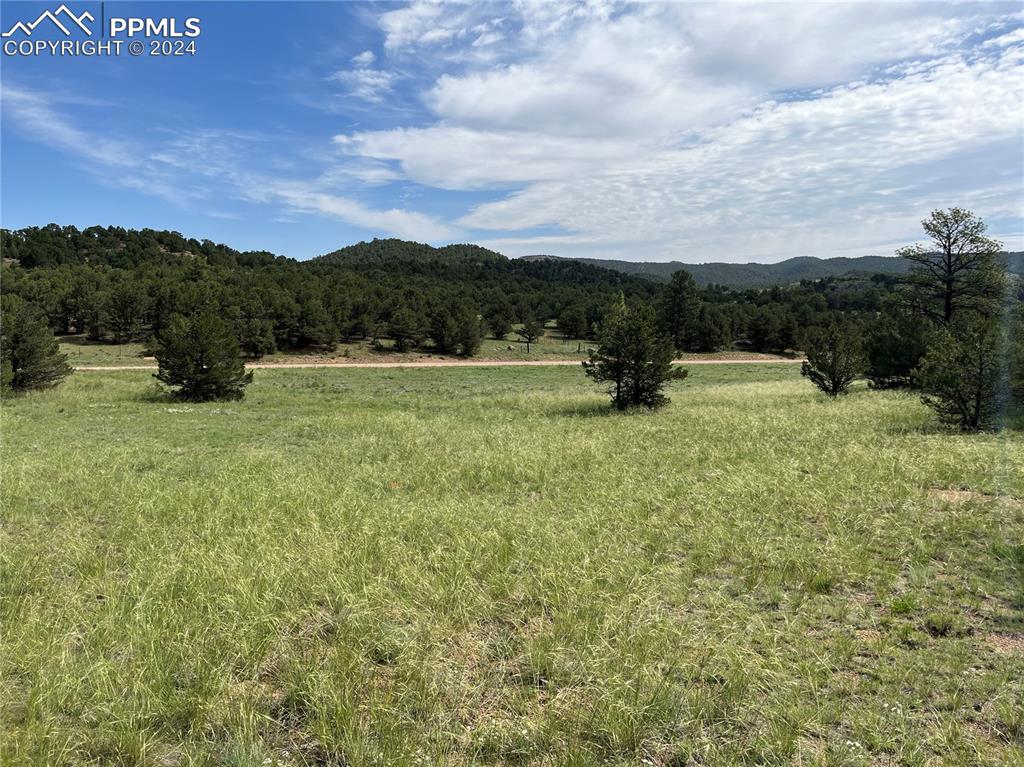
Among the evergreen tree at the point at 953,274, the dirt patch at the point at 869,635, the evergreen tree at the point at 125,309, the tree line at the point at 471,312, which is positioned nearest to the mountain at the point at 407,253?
the tree line at the point at 471,312

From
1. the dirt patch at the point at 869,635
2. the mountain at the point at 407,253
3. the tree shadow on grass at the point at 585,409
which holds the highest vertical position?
the mountain at the point at 407,253

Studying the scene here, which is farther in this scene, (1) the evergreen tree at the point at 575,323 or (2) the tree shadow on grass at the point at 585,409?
(1) the evergreen tree at the point at 575,323

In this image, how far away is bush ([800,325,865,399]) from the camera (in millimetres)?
24203

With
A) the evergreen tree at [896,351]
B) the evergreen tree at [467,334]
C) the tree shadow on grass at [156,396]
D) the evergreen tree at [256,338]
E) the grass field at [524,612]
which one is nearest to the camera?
the grass field at [524,612]

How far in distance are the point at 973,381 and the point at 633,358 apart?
10339 mm

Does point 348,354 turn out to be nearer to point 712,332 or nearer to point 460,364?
point 460,364

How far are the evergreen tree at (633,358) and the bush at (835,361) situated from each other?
7.42 metres

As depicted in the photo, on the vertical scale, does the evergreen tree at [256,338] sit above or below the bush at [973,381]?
above

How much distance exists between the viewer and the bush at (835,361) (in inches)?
953

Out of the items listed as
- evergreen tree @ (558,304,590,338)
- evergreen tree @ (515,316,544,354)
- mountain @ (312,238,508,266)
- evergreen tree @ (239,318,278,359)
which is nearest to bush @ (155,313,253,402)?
evergreen tree @ (239,318,278,359)

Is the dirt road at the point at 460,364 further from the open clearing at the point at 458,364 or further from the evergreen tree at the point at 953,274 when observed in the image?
the evergreen tree at the point at 953,274

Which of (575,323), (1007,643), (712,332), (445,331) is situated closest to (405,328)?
(445,331)

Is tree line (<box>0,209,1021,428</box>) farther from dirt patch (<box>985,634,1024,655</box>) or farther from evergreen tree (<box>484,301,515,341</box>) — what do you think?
dirt patch (<box>985,634,1024,655</box>)

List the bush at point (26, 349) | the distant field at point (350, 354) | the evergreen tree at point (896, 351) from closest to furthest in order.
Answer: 1. the bush at point (26, 349)
2. the evergreen tree at point (896, 351)
3. the distant field at point (350, 354)
